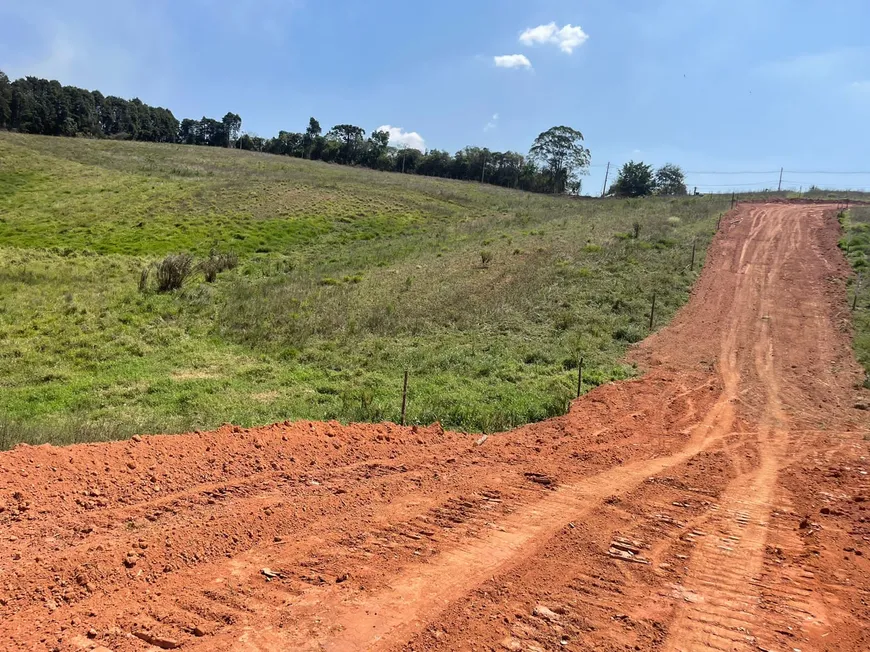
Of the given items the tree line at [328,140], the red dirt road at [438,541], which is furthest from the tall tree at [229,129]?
the red dirt road at [438,541]

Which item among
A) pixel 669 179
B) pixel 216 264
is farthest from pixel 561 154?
pixel 216 264

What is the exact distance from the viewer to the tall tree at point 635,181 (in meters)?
71.6

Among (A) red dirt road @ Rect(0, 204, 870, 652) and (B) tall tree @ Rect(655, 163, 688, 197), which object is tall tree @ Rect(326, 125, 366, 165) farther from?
(A) red dirt road @ Rect(0, 204, 870, 652)

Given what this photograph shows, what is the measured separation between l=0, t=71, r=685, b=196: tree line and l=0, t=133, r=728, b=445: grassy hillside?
50010 mm

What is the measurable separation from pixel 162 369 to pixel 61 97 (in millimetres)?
104925

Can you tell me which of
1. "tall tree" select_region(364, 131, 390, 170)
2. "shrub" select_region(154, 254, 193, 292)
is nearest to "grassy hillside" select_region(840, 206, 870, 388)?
"shrub" select_region(154, 254, 193, 292)

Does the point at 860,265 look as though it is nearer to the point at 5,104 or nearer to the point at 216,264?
the point at 216,264

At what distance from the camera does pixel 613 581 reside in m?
4.82

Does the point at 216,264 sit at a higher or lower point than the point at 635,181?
lower

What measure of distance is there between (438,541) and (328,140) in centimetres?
10714

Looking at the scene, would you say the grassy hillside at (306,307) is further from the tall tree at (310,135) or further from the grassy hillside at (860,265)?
the tall tree at (310,135)

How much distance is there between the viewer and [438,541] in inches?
211

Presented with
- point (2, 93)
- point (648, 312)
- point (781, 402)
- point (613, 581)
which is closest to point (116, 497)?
point (613, 581)

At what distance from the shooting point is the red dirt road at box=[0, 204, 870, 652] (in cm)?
406
